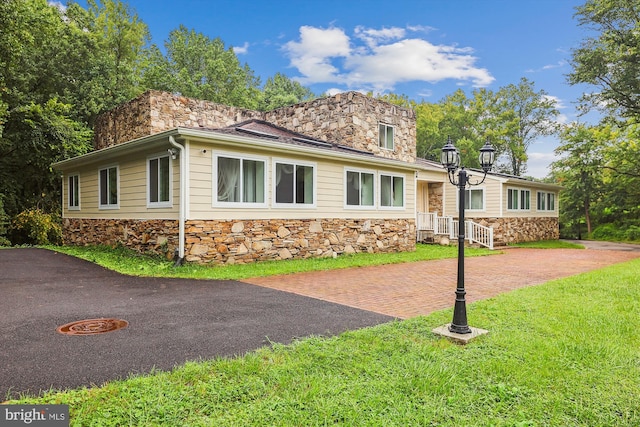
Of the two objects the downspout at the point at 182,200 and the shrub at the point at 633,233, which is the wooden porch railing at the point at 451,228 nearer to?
the shrub at the point at 633,233

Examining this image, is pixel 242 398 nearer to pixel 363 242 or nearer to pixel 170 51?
pixel 363 242

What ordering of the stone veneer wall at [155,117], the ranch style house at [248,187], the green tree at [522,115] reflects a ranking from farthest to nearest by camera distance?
the green tree at [522,115]
the stone veneer wall at [155,117]
the ranch style house at [248,187]

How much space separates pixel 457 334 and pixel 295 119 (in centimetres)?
1617

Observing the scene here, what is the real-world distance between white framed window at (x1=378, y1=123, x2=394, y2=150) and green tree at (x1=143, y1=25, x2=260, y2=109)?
14.1 metres

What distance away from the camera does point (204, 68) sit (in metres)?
29.8

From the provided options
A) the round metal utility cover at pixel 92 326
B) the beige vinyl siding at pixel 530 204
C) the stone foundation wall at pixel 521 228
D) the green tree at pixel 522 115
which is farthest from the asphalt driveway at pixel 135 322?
the green tree at pixel 522 115

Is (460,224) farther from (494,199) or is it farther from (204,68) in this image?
(204,68)

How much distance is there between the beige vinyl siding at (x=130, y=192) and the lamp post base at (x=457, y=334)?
670cm

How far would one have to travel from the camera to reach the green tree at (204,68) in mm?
27969

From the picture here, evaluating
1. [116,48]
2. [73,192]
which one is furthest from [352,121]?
[116,48]

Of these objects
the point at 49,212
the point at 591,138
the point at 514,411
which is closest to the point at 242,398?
the point at 514,411

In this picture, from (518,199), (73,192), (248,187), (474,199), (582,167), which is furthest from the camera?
(582,167)

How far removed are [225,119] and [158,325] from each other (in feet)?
47.8

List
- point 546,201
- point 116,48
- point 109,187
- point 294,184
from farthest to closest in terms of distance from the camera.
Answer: point 116,48 → point 546,201 → point 109,187 → point 294,184
